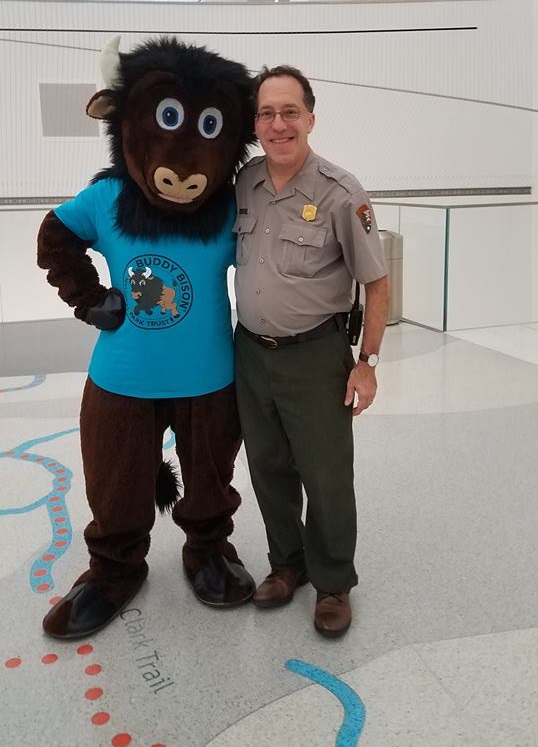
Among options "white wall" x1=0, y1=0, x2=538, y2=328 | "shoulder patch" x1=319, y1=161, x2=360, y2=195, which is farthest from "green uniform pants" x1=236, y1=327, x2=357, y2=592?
"white wall" x1=0, y1=0, x2=538, y2=328

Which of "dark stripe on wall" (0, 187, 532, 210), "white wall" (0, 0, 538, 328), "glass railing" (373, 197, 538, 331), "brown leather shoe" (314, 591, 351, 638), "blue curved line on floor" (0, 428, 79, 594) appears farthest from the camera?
"dark stripe on wall" (0, 187, 532, 210)

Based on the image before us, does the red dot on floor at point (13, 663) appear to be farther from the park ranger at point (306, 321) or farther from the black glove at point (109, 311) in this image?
the black glove at point (109, 311)

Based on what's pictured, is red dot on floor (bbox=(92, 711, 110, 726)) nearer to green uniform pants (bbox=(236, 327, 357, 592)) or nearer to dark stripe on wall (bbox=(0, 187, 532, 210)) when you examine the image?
green uniform pants (bbox=(236, 327, 357, 592))

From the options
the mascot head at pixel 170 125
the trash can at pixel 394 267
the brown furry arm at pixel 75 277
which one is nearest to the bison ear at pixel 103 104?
the mascot head at pixel 170 125

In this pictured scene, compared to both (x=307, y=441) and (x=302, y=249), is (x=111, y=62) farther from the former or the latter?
(x=307, y=441)

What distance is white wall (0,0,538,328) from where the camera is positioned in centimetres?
631

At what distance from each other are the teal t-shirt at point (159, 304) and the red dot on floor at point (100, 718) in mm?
727

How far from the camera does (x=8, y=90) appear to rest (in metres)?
6.25

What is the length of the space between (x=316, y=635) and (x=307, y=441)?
0.50 m

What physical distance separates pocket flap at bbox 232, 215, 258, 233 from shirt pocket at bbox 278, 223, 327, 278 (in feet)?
0.29

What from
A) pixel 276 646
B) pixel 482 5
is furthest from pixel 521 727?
pixel 482 5

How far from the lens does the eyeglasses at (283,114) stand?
1737mm

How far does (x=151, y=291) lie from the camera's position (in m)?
1.86

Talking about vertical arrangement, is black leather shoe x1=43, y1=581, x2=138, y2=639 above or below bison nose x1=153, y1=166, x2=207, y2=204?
below
